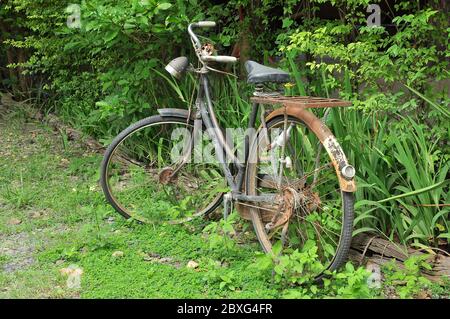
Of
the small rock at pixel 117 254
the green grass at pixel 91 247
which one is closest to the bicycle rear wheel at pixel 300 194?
the green grass at pixel 91 247

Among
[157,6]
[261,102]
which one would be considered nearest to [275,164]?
[261,102]

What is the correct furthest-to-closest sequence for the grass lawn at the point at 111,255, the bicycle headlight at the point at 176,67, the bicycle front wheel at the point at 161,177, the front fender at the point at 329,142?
the bicycle front wheel at the point at 161,177
the bicycle headlight at the point at 176,67
the grass lawn at the point at 111,255
the front fender at the point at 329,142

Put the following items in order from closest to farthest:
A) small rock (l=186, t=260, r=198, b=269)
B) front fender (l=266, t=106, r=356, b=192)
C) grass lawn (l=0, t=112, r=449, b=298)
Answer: front fender (l=266, t=106, r=356, b=192), grass lawn (l=0, t=112, r=449, b=298), small rock (l=186, t=260, r=198, b=269)

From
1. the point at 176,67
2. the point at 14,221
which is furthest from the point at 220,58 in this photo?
the point at 14,221

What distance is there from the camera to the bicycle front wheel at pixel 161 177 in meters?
3.64

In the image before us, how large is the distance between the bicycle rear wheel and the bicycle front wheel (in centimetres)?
33

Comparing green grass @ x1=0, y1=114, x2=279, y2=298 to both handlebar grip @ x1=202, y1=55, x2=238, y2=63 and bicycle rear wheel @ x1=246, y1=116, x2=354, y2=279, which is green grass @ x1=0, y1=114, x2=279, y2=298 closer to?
bicycle rear wheel @ x1=246, y1=116, x2=354, y2=279

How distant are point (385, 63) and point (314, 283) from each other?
1.41 meters

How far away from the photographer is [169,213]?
3.58m

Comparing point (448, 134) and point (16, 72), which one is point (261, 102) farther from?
point (16, 72)

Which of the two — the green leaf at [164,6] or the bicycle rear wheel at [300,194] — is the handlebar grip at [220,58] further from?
the green leaf at [164,6]

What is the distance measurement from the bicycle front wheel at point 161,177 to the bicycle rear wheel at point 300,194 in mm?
331

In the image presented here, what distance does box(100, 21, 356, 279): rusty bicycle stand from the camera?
2885 mm

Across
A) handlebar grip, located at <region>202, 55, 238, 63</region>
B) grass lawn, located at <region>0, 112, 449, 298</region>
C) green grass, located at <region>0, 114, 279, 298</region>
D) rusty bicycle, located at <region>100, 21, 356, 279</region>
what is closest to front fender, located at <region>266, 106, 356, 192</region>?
rusty bicycle, located at <region>100, 21, 356, 279</region>
